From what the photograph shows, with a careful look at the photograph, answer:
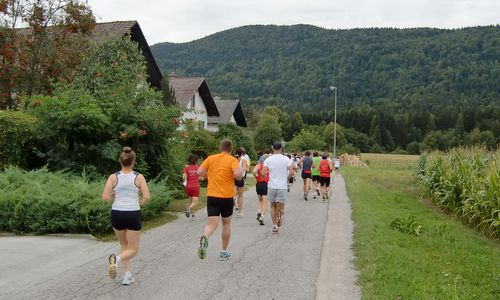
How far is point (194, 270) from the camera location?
7.54 meters

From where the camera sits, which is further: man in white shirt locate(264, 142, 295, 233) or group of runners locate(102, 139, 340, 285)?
man in white shirt locate(264, 142, 295, 233)

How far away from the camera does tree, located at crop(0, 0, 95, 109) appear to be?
64.8 ft

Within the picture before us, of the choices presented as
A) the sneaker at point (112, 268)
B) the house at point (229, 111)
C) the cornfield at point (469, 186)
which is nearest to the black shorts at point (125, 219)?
the sneaker at point (112, 268)

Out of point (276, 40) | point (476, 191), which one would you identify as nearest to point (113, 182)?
point (476, 191)

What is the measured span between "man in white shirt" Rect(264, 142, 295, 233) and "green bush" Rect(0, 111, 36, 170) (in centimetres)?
652

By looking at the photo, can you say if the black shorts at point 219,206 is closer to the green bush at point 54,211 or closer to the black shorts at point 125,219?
the black shorts at point 125,219

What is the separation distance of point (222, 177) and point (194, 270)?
4.77ft

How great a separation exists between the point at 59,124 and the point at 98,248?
5028 mm

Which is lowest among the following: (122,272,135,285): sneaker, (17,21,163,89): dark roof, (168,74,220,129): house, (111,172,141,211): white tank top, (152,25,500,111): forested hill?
(122,272,135,285): sneaker

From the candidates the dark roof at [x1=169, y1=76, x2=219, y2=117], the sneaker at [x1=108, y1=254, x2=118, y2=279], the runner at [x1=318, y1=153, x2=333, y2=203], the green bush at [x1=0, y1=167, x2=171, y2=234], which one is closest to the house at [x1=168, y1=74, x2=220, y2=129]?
the dark roof at [x1=169, y1=76, x2=219, y2=117]

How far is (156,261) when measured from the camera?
8.13 metres

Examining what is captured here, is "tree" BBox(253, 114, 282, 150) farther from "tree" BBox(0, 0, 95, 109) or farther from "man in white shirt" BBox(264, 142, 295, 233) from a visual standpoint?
"man in white shirt" BBox(264, 142, 295, 233)

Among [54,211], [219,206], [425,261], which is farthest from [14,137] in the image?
[425,261]

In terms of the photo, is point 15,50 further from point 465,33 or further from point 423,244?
point 465,33
